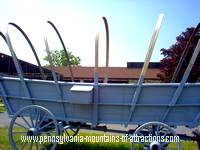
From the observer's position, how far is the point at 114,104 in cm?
556

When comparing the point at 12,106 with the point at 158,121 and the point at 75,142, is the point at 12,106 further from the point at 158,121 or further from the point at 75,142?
the point at 158,121

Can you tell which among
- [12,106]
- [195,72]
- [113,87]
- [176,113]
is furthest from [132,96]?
[195,72]

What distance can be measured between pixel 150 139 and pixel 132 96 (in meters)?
0.87

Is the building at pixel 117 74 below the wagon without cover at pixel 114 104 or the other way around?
the other way around

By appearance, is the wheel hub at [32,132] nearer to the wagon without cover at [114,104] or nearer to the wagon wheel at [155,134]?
the wagon without cover at [114,104]

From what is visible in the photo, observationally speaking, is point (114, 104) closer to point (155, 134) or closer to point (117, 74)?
point (155, 134)

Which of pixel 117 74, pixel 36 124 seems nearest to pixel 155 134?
pixel 36 124

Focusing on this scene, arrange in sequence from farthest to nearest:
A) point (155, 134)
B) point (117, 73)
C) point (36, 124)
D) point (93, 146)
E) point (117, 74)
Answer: point (117, 73) → point (117, 74) → point (93, 146) → point (36, 124) → point (155, 134)

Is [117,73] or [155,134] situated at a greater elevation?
[117,73]

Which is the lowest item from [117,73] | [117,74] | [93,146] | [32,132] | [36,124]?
[93,146]

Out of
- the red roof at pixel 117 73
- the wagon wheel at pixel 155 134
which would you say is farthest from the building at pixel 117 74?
the wagon wheel at pixel 155 134

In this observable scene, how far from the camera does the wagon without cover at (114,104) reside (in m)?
5.33

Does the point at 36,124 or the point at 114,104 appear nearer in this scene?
the point at 114,104

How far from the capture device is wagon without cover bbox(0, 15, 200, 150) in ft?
17.5
